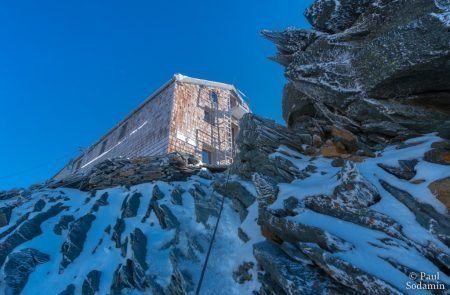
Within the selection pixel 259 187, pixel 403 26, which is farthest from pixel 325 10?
pixel 259 187

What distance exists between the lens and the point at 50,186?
14047mm

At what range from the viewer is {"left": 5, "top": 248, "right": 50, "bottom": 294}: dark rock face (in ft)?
25.6

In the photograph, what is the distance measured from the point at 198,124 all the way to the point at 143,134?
3.80 metres

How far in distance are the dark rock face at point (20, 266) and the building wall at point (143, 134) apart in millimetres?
9451

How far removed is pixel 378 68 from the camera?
7.95m

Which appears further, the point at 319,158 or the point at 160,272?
the point at 319,158

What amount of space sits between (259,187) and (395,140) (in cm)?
384

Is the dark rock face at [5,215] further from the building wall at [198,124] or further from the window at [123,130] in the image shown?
the window at [123,130]

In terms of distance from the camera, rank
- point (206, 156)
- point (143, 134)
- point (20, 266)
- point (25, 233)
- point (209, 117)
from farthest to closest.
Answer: point (209, 117)
point (143, 134)
point (206, 156)
point (25, 233)
point (20, 266)

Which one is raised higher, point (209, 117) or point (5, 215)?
point (209, 117)

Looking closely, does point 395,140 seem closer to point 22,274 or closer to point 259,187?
point 259,187

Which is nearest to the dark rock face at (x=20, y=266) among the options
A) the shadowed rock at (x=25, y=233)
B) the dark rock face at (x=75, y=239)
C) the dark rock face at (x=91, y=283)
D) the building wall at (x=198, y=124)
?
the shadowed rock at (x=25, y=233)

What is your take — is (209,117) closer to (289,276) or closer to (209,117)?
(209,117)

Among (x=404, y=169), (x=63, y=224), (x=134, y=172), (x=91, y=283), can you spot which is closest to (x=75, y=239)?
(x=63, y=224)
